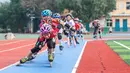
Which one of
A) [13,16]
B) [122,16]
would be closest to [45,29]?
[13,16]

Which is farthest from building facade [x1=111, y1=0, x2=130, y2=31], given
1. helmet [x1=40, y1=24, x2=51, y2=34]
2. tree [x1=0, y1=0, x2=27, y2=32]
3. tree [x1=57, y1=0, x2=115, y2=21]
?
helmet [x1=40, y1=24, x2=51, y2=34]

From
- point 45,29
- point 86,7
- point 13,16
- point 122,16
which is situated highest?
point 86,7

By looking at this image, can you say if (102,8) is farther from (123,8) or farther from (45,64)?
(45,64)

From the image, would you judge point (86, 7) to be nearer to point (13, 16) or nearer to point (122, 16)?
point (122, 16)

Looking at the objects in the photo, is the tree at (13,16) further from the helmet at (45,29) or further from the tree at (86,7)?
the helmet at (45,29)

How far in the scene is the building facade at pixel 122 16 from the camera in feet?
267

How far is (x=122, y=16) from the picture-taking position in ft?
268

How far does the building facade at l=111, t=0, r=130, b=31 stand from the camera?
81.4 m

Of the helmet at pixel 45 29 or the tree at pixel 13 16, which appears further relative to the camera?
the tree at pixel 13 16

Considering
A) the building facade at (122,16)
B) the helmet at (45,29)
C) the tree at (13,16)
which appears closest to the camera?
the helmet at (45,29)

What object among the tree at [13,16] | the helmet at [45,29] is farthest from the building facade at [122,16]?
the helmet at [45,29]

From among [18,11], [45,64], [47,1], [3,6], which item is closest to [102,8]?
[47,1]

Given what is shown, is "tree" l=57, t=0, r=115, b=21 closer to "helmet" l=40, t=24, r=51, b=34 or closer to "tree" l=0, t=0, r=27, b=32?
"tree" l=0, t=0, r=27, b=32

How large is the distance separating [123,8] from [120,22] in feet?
9.31
